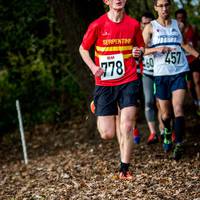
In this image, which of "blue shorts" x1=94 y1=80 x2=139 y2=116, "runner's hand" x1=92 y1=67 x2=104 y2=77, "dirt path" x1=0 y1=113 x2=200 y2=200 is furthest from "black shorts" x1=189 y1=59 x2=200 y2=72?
"runner's hand" x1=92 y1=67 x2=104 y2=77

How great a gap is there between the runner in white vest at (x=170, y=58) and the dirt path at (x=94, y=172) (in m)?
0.62

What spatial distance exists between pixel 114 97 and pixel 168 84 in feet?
4.06

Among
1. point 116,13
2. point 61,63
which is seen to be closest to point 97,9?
point 116,13

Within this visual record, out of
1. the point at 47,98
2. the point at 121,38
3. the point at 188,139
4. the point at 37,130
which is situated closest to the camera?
the point at 121,38

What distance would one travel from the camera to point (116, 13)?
682cm

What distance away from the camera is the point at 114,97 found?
23.0ft

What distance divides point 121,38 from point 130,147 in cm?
126

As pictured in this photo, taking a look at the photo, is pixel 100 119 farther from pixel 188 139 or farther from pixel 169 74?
pixel 188 139

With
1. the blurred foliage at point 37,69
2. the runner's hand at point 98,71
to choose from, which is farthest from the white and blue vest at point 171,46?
the blurred foliage at point 37,69

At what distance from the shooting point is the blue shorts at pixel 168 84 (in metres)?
7.84

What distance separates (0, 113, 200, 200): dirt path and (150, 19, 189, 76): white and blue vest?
3.98 ft

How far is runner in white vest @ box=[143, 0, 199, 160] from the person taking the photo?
25.5ft

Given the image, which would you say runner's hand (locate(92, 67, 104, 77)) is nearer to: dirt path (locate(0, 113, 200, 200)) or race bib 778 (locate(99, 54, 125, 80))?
race bib 778 (locate(99, 54, 125, 80))

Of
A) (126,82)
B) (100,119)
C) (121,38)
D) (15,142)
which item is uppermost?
(121,38)
